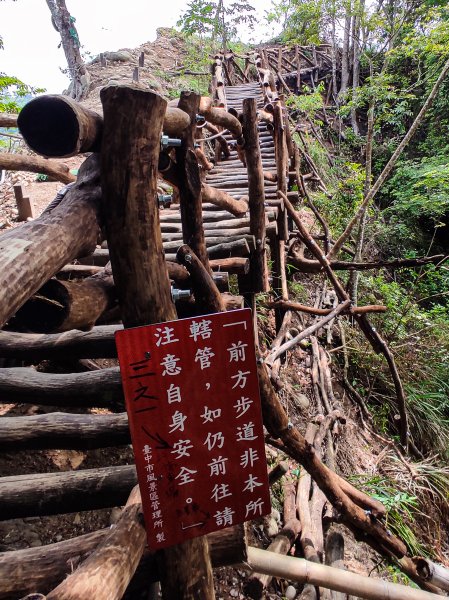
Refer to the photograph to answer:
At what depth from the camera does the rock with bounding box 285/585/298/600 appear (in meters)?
2.55

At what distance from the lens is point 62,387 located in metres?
2.03

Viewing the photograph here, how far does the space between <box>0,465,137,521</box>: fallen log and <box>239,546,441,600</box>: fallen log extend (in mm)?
805

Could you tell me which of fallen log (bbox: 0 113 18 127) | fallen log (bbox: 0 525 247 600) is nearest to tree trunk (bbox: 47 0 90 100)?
fallen log (bbox: 0 113 18 127)

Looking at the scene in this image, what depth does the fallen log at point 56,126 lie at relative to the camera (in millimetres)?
996

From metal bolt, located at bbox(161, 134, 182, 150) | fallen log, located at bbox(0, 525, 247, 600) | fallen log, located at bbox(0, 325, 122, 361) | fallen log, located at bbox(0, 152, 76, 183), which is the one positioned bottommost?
fallen log, located at bbox(0, 525, 247, 600)

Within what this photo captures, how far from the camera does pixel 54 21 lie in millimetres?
11672

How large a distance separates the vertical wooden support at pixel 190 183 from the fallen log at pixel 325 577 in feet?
4.98

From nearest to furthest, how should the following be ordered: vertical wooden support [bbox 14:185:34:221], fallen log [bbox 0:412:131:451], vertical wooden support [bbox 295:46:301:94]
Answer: fallen log [bbox 0:412:131:451]
vertical wooden support [bbox 14:185:34:221]
vertical wooden support [bbox 295:46:301:94]

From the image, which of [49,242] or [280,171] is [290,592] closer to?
[49,242]

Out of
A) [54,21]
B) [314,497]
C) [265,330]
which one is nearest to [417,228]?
[265,330]

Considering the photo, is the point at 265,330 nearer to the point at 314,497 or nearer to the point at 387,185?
the point at 314,497

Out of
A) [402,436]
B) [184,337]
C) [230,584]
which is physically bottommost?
[402,436]

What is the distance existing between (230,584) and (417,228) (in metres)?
9.28

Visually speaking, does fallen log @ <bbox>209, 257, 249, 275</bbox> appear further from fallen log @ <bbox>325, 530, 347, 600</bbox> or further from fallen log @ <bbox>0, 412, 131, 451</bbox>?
fallen log @ <bbox>325, 530, 347, 600</bbox>
